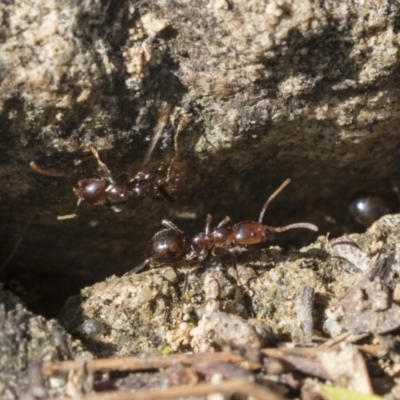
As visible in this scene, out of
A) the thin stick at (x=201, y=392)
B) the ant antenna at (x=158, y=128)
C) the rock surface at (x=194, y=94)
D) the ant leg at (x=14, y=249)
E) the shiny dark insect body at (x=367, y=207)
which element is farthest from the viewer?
the shiny dark insect body at (x=367, y=207)

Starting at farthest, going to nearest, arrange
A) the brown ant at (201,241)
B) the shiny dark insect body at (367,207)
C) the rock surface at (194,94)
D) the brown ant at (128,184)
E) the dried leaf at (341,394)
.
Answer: the shiny dark insect body at (367,207) → the brown ant at (201,241) → the brown ant at (128,184) → the rock surface at (194,94) → the dried leaf at (341,394)

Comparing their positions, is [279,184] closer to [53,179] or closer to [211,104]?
[211,104]

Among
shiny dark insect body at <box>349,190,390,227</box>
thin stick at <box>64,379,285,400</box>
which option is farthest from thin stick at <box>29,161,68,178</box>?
shiny dark insect body at <box>349,190,390,227</box>

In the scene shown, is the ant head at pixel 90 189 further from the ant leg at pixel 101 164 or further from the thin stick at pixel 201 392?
the thin stick at pixel 201 392

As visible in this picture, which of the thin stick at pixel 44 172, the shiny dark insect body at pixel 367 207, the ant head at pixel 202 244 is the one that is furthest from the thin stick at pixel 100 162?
the shiny dark insect body at pixel 367 207

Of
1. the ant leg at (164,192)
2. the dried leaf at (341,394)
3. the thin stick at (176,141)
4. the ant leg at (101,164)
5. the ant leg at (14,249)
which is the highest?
the thin stick at (176,141)

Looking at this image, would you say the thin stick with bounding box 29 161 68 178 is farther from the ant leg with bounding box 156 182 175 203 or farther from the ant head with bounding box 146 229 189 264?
the ant head with bounding box 146 229 189 264

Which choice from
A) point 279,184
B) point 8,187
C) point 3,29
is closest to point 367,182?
point 279,184

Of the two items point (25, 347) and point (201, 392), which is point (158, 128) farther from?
point (201, 392)
